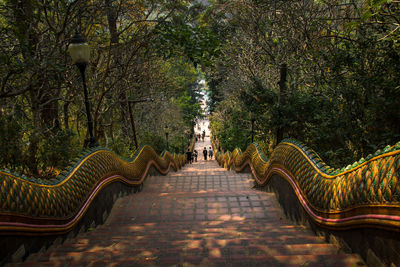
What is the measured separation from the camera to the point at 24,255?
354cm

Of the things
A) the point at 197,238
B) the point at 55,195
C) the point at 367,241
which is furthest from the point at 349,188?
the point at 55,195

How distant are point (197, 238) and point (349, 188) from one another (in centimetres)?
210

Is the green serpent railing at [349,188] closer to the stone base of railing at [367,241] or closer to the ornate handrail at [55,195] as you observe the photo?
the stone base of railing at [367,241]

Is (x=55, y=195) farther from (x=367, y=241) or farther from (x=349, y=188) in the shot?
(x=367, y=241)

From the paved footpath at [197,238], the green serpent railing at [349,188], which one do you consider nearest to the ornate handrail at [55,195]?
the paved footpath at [197,238]

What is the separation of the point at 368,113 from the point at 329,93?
1.48 meters

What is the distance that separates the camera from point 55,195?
14.0 ft

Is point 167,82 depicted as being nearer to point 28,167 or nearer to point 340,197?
point 28,167

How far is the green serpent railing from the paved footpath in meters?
0.42

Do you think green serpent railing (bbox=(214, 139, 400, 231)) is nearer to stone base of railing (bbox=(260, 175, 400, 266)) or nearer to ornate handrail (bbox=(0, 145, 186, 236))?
stone base of railing (bbox=(260, 175, 400, 266))

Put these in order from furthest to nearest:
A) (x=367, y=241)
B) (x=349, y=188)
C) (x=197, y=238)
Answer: (x=197, y=238) < (x=349, y=188) < (x=367, y=241)

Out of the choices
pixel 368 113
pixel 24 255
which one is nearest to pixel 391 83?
pixel 368 113

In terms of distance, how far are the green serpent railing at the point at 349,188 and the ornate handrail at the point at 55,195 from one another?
3.62 metres

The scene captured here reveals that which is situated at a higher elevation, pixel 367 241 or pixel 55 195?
pixel 55 195
